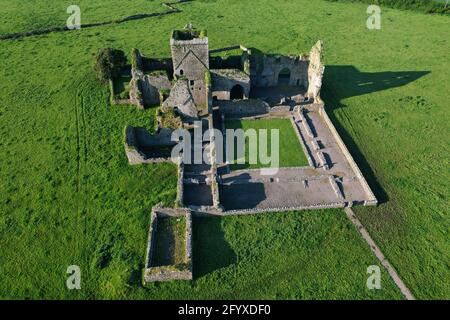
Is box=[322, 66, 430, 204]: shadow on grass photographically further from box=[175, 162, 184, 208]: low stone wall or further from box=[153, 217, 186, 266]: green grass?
box=[153, 217, 186, 266]: green grass

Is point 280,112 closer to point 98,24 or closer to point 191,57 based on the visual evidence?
point 191,57

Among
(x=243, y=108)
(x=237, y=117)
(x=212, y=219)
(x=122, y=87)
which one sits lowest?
(x=212, y=219)

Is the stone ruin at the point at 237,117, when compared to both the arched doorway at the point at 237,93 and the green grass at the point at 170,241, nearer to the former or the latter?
the arched doorway at the point at 237,93

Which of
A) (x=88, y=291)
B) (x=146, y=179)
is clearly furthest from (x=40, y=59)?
(x=88, y=291)

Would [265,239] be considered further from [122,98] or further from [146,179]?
[122,98]

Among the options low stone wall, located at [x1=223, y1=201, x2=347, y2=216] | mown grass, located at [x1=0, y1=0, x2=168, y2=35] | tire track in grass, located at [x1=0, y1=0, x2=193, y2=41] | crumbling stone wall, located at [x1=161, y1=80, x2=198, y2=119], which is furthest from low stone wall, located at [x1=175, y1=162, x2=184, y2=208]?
mown grass, located at [x1=0, y1=0, x2=168, y2=35]

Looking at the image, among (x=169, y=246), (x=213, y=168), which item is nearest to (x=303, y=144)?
(x=213, y=168)
